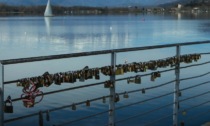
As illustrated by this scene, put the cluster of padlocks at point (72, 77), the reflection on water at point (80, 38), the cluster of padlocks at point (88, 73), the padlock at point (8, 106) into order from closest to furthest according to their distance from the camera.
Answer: the padlock at point (8, 106)
the cluster of padlocks at point (72, 77)
the cluster of padlocks at point (88, 73)
the reflection on water at point (80, 38)

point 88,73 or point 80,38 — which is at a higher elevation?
point 88,73

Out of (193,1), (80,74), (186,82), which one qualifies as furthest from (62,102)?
(193,1)

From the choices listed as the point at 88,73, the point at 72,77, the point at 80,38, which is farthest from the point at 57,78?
the point at 80,38

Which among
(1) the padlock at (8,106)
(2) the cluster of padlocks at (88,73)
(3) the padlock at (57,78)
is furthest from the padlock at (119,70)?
(1) the padlock at (8,106)

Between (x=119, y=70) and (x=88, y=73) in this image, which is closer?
(x=88, y=73)

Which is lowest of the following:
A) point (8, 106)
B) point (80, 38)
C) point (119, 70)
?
point (80, 38)

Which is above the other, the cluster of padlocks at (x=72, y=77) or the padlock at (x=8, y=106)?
the cluster of padlocks at (x=72, y=77)

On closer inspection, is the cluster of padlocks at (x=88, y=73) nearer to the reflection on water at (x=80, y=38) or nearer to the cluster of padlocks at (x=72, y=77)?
the cluster of padlocks at (x=72, y=77)

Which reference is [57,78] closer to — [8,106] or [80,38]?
[8,106]

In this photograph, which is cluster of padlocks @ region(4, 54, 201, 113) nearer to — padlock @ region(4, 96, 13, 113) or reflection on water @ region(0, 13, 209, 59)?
padlock @ region(4, 96, 13, 113)

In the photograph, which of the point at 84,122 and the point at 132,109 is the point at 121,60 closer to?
the point at 132,109

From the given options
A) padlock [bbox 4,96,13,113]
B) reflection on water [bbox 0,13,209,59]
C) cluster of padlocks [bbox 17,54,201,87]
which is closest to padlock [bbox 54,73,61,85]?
cluster of padlocks [bbox 17,54,201,87]

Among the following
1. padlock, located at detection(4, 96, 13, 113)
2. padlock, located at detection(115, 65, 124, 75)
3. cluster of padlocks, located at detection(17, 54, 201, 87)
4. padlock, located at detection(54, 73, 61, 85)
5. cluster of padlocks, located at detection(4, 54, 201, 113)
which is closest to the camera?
padlock, located at detection(4, 96, 13, 113)

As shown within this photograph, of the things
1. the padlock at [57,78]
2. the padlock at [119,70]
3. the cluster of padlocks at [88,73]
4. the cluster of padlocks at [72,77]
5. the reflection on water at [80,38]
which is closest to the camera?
the cluster of padlocks at [72,77]
